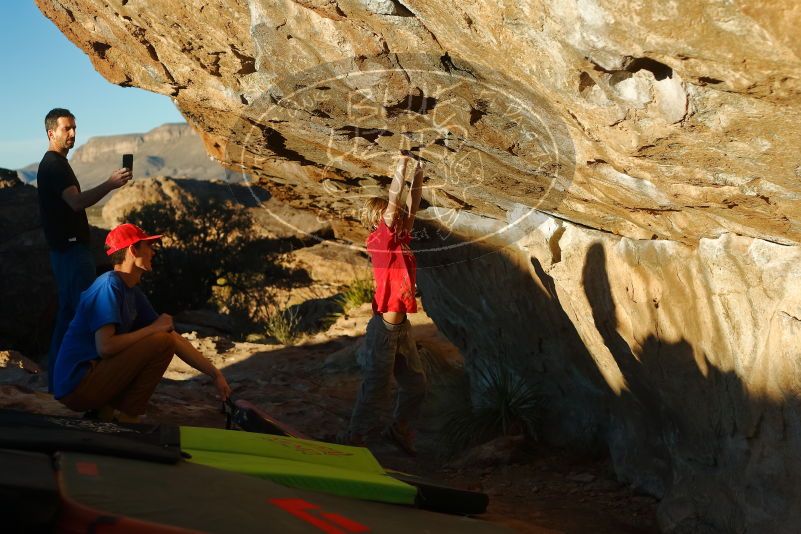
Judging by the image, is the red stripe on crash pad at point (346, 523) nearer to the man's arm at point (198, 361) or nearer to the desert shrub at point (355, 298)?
the man's arm at point (198, 361)

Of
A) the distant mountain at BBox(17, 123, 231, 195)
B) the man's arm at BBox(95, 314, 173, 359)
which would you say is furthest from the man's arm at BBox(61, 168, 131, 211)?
the distant mountain at BBox(17, 123, 231, 195)

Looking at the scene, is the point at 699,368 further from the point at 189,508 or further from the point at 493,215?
the point at 189,508

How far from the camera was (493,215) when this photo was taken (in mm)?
7059

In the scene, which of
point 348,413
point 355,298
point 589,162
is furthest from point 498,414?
point 355,298

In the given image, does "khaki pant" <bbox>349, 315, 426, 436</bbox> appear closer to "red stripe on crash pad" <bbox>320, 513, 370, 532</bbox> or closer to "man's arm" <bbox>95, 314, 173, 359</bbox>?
"man's arm" <bbox>95, 314, 173, 359</bbox>

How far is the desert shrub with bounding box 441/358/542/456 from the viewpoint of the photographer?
7.57 m

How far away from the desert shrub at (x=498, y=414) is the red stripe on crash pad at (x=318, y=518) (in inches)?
193

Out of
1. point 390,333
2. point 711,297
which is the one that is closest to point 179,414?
point 390,333

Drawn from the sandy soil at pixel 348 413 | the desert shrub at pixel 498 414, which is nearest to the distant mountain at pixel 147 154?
the sandy soil at pixel 348 413

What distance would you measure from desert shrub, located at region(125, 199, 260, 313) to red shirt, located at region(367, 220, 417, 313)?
11.3 meters

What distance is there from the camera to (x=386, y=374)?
6246 millimetres

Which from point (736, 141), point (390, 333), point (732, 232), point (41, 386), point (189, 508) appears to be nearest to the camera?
point (189, 508)

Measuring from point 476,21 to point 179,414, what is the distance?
15.7 ft

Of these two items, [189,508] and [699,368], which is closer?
[189,508]
